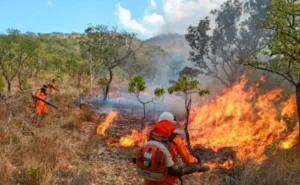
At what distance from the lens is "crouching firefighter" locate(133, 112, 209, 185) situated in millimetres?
4270

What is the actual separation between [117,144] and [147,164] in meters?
9.00

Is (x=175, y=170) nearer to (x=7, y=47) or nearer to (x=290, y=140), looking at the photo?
(x=290, y=140)

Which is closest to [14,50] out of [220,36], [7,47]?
[7,47]

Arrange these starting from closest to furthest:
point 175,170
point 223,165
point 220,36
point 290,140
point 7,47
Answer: point 175,170
point 223,165
point 290,140
point 7,47
point 220,36

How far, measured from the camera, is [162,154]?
13.9 feet

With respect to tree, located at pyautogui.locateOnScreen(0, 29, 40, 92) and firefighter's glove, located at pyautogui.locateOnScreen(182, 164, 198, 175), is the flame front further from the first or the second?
tree, located at pyautogui.locateOnScreen(0, 29, 40, 92)

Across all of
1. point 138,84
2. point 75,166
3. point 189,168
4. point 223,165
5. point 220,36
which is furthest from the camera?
point 220,36

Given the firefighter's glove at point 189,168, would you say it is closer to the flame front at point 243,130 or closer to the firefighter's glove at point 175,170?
the firefighter's glove at point 175,170

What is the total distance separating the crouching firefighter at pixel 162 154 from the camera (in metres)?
4.27

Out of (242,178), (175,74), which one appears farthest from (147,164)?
(175,74)

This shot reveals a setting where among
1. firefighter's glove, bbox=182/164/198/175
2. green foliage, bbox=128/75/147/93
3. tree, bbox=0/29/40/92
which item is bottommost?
firefighter's glove, bbox=182/164/198/175

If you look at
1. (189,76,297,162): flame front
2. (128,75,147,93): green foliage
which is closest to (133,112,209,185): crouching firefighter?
(189,76,297,162): flame front

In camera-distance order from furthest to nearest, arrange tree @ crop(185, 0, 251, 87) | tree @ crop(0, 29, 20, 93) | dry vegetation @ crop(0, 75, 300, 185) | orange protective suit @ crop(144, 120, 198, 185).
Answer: tree @ crop(185, 0, 251, 87)
tree @ crop(0, 29, 20, 93)
dry vegetation @ crop(0, 75, 300, 185)
orange protective suit @ crop(144, 120, 198, 185)

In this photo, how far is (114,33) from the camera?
3522 cm
